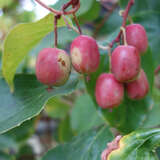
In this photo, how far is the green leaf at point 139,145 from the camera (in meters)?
0.62

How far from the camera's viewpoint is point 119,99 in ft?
2.41

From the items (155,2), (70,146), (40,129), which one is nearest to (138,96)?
(70,146)

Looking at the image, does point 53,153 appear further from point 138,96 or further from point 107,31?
point 107,31

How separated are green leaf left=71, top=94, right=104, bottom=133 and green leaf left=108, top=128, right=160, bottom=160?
2.39 ft

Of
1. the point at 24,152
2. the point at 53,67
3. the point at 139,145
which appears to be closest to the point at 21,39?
the point at 53,67

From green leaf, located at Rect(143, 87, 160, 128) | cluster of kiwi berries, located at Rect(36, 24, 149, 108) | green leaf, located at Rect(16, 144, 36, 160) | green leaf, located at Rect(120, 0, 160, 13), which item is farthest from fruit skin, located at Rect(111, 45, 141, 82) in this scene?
green leaf, located at Rect(16, 144, 36, 160)

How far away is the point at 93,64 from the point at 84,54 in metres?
0.03

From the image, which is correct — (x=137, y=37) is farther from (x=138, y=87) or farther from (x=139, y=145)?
(x=139, y=145)

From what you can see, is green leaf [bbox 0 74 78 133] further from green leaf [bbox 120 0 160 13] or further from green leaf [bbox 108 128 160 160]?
green leaf [bbox 120 0 160 13]

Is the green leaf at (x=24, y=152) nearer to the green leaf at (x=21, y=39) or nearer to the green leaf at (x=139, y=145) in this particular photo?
the green leaf at (x=21, y=39)

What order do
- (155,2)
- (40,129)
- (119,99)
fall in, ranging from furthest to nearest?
1. (40,129)
2. (155,2)
3. (119,99)

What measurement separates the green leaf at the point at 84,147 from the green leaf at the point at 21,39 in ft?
0.98

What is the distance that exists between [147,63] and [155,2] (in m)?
0.45

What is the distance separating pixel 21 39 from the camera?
0.70 m
